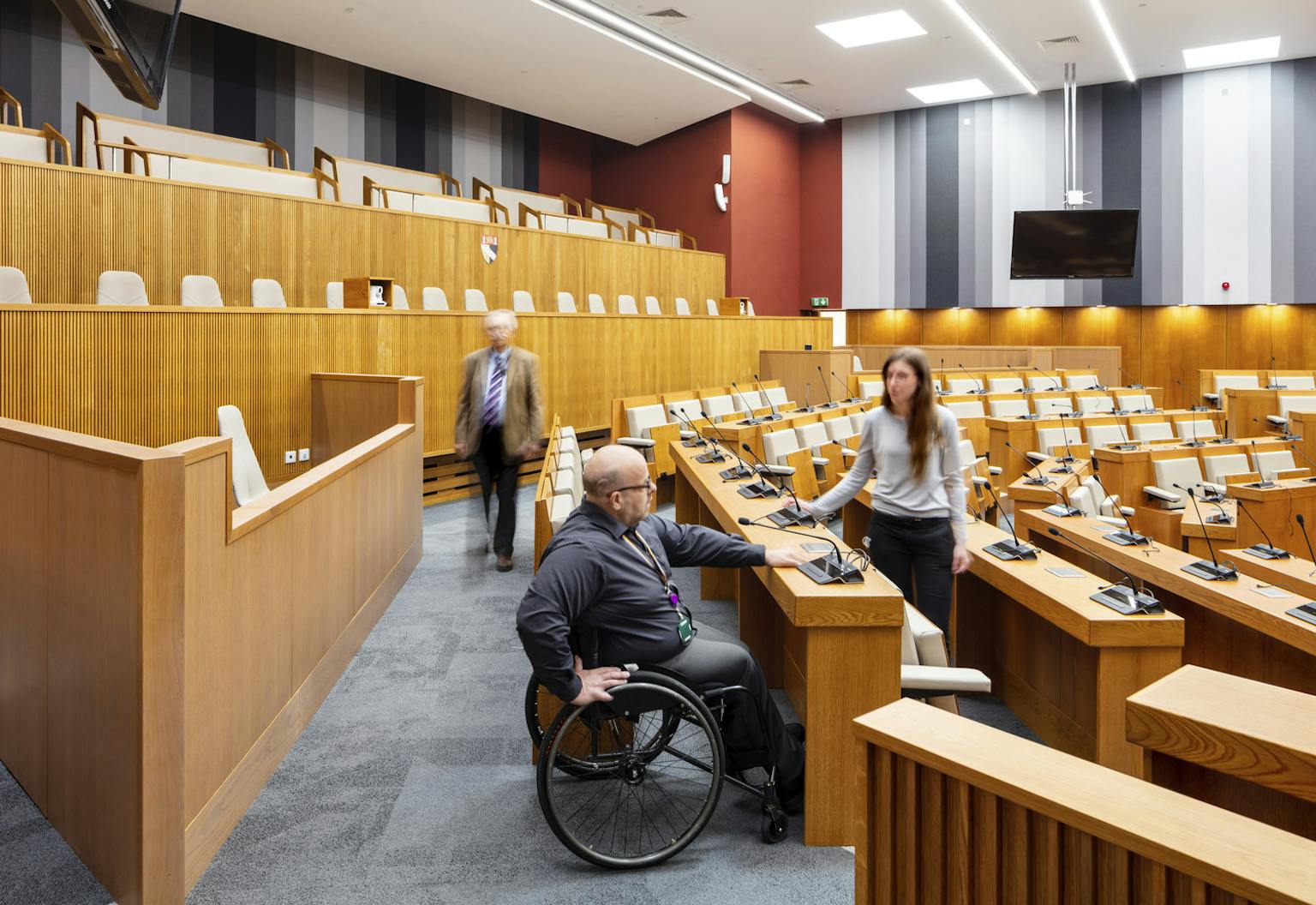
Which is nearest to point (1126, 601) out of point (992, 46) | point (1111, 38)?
point (992, 46)

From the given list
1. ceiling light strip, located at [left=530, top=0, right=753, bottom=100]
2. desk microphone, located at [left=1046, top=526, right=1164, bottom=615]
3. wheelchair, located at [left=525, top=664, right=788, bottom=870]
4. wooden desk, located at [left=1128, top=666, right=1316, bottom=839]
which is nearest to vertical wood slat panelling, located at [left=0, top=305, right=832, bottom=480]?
wheelchair, located at [left=525, top=664, right=788, bottom=870]

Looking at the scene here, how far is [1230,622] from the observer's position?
2.52 m

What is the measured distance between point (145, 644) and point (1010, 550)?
6.94ft

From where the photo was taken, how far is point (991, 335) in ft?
36.0

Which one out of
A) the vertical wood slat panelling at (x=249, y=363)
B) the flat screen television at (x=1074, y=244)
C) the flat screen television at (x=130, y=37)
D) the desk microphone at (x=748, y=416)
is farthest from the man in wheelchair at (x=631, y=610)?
the flat screen television at (x=1074, y=244)

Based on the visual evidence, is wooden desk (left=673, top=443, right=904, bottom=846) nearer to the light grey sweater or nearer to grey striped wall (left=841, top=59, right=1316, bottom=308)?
the light grey sweater

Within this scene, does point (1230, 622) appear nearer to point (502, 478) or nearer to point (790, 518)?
point (790, 518)

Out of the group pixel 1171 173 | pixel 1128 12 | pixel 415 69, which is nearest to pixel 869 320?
pixel 1171 173

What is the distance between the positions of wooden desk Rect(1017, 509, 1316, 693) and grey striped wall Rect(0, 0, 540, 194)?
304 inches

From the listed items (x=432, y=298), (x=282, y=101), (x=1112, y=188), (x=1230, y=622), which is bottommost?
(x=1230, y=622)

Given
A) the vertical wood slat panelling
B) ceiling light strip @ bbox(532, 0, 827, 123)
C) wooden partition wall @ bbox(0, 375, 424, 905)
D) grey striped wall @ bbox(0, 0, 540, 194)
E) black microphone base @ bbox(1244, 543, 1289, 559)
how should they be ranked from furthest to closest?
ceiling light strip @ bbox(532, 0, 827, 123), grey striped wall @ bbox(0, 0, 540, 194), the vertical wood slat panelling, black microphone base @ bbox(1244, 543, 1289, 559), wooden partition wall @ bbox(0, 375, 424, 905)

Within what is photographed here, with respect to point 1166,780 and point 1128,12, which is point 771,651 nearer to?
point 1166,780

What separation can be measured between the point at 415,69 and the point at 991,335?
6799 millimetres

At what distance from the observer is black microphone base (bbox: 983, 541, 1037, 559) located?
8.57 feet
